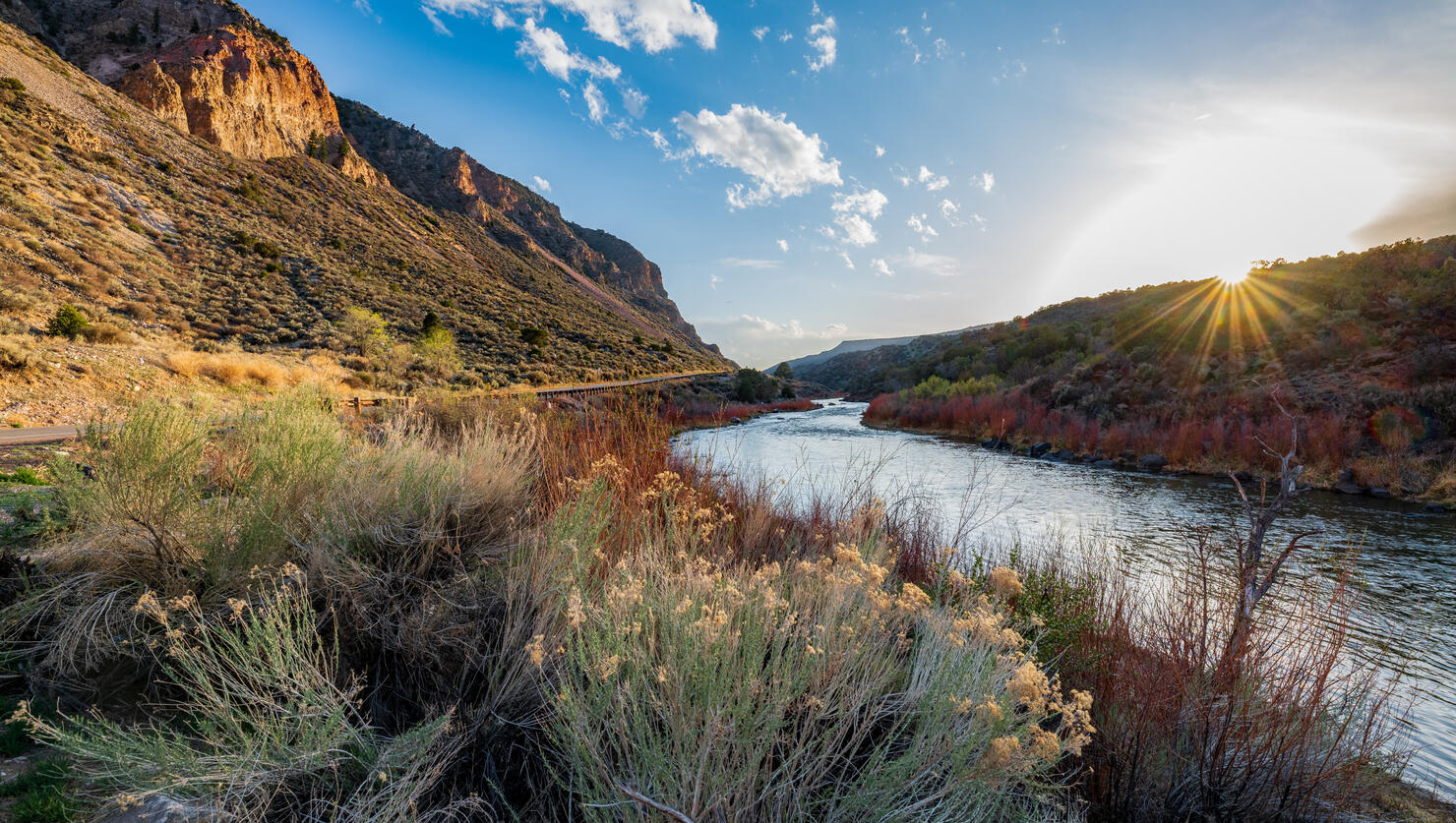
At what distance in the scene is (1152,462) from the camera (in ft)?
52.4

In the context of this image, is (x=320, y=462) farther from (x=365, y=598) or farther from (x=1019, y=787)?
(x=1019, y=787)

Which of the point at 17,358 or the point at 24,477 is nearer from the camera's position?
the point at 24,477

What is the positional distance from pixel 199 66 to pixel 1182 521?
226ft

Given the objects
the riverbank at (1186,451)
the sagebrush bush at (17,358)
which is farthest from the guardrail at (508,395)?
the riverbank at (1186,451)

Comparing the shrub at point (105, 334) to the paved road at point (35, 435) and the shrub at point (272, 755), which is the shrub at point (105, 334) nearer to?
the paved road at point (35, 435)

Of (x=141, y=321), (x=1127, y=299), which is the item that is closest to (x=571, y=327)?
(x=141, y=321)

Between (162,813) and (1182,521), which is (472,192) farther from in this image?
(162,813)

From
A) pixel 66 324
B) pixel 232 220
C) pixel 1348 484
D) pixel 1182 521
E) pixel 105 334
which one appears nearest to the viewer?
pixel 1182 521

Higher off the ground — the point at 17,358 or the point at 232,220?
the point at 232,220

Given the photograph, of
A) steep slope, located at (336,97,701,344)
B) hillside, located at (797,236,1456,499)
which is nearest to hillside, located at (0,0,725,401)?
steep slope, located at (336,97,701,344)

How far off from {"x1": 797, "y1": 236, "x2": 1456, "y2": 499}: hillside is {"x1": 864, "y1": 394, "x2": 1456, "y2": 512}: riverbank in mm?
48

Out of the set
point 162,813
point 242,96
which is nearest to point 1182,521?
point 162,813

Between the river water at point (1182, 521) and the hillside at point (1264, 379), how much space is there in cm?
198

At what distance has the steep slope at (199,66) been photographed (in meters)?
39.9
